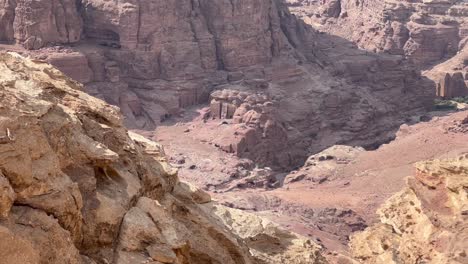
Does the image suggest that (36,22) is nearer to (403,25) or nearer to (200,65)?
(200,65)

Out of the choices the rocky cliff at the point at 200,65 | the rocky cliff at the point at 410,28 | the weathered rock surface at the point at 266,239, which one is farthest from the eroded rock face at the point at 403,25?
the weathered rock surface at the point at 266,239

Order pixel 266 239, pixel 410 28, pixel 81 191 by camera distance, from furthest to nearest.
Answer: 1. pixel 410 28
2. pixel 266 239
3. pixel 81 191

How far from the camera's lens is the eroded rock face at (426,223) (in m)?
15.2

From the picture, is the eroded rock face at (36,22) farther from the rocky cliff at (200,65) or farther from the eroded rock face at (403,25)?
the eroded rock face at (403,25)

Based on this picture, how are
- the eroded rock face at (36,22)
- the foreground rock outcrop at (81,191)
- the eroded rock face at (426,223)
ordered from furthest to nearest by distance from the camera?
1. the eroded rock face at (36,22)
2. the eroded rock face at (426,223)
3. the foreground rock outcrop at (81,191)

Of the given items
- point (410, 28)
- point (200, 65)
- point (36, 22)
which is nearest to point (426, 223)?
point (36, 22)

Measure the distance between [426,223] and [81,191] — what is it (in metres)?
10.7

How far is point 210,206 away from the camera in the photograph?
448 inches

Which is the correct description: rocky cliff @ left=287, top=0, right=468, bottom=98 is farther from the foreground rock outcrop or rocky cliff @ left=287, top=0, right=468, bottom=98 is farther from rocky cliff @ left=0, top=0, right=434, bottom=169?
the foreground rock outcrop

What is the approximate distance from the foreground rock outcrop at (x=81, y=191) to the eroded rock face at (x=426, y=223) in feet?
Answer: 20.5

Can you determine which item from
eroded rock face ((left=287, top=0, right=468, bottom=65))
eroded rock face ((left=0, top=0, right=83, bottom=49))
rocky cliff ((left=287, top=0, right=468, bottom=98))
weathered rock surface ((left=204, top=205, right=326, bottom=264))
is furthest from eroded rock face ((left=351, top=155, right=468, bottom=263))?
eroded rock face ((left=287, top=0, right=468, bottom=65))

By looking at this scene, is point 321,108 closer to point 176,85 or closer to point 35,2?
point 176,85

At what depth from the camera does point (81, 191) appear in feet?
26.0

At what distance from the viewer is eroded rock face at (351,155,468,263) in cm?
1521
